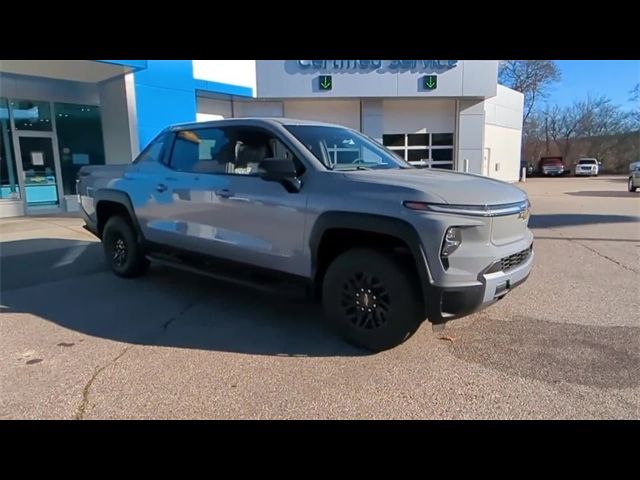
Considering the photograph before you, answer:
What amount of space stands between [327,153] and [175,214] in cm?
205

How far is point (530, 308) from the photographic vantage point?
471cm

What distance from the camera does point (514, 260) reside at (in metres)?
3.50

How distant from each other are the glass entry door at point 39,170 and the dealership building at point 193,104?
0.09 ft

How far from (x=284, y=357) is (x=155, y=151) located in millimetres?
3451

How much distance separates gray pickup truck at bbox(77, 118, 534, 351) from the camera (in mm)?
3166

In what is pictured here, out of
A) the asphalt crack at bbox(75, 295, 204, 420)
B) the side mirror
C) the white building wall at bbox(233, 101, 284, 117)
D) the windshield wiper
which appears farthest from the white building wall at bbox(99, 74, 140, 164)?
the windshield wiper

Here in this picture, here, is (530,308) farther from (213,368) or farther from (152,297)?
(152,297)

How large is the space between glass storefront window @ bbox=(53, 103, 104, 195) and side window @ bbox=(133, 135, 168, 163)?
29.5ft

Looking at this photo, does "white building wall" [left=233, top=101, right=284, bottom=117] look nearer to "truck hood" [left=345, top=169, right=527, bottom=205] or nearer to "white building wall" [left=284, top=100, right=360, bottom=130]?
"white building wall" [left=284, top=100, right=360, bottom=130]

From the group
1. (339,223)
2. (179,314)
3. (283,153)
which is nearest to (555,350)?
(339,223)

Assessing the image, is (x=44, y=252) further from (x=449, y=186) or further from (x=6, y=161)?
(x=449, y=186)
